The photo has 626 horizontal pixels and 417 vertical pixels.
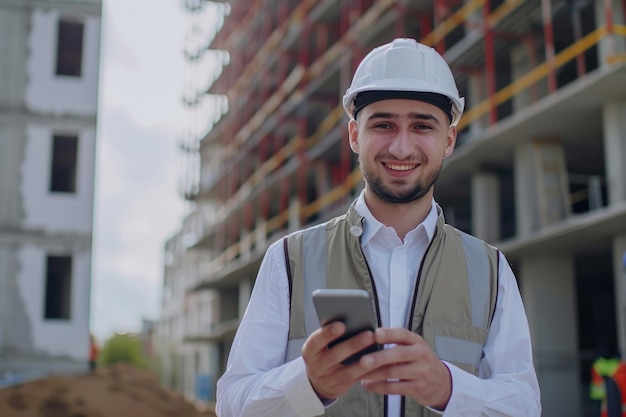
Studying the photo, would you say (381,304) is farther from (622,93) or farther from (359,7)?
(359,7)

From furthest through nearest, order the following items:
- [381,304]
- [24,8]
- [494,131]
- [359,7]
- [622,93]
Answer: [359,7]
[24,8]
[494,131]
[622,93]
[381,304]

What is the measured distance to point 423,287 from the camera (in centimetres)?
204

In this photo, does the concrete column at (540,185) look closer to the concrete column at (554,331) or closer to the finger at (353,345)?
the concrete column at (554,331)

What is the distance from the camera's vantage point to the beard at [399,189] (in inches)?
81.7

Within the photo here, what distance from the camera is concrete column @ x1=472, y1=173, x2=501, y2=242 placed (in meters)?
16.4

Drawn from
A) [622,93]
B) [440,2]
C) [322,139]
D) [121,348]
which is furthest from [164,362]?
[622,93]

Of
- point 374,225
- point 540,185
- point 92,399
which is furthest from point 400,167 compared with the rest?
point 540,185

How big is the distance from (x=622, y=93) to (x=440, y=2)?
5824mm

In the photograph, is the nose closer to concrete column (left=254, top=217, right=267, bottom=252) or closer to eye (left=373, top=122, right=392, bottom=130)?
eye (left=373, top=122, right=392, bottom=130)

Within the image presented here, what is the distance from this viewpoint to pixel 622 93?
42.1ft

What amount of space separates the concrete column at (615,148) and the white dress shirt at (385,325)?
11185mm

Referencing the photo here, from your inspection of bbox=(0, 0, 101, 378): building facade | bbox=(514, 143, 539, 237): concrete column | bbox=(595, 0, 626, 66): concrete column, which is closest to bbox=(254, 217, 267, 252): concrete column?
bbox=(0, 0, 101, 378): building facade

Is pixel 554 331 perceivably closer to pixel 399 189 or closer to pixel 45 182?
pixel 45 182

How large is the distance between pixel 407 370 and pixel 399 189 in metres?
0.53
